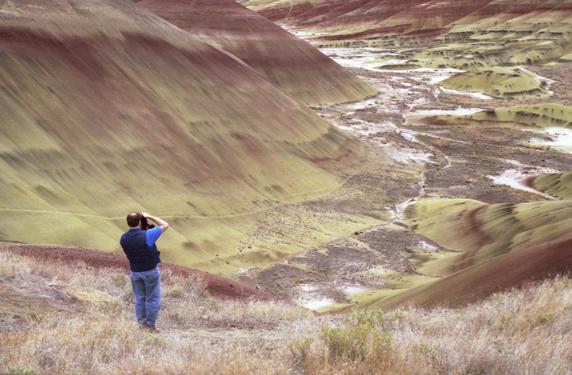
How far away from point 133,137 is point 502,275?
22.8m

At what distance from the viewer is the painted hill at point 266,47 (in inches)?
2607

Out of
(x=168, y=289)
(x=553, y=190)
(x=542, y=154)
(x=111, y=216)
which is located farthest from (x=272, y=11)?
(x=168, y=289)

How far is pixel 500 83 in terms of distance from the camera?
82438mm

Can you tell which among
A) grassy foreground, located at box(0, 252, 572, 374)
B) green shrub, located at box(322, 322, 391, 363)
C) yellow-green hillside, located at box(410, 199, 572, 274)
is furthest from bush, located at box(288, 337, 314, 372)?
yellow-green hillside, located at box(410, 199, 572, 274)

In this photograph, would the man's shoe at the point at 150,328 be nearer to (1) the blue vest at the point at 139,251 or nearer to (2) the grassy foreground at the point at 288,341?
(2) the grassy foreground at the point at 288,341

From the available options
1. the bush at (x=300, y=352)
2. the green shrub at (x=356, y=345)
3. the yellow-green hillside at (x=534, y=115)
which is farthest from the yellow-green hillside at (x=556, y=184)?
the bush at (x=300, y=352)

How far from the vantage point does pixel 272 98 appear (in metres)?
46.2

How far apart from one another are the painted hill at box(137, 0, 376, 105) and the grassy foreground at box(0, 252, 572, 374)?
5627 cm

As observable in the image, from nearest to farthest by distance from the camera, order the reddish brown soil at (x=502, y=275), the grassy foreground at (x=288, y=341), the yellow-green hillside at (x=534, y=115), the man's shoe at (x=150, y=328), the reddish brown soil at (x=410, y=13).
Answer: the grassy foreground at (x=288, y=341) → the man's shoe at (x=150, y=328) → the reddish brown soil at (x=502, y=275) → the yellow-green hillside at (x=534, y=115) → the reddish brown soil at (x=410, y=13)

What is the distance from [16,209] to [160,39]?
867 inches

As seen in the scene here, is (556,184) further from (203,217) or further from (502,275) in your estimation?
(502,275)

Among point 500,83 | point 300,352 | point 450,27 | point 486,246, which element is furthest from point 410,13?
point 300,352

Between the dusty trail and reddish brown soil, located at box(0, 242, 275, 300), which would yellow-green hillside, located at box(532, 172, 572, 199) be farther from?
reddish brown soil, located at box(0, 242, 275, 300)

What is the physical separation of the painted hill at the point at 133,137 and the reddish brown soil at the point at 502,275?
13258mm
